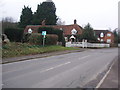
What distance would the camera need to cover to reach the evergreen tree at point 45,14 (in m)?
61.3

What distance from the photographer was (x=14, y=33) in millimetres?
26781

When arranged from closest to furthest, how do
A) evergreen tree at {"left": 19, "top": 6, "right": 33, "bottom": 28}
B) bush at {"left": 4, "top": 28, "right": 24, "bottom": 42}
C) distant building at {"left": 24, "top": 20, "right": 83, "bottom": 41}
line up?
1. bush at {"left": 4, "top": 28, "right": 24, "bottom": 42}
2. distant building at {"left": 24, "top": 20, "right": 83, "bottom": 41}
3. evergreen tree at {"left": 19, "top": 6, "right": 33, "bottom": 28}

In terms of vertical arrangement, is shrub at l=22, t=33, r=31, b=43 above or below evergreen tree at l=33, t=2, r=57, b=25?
below

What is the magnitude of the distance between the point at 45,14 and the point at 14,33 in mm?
Result: 35280

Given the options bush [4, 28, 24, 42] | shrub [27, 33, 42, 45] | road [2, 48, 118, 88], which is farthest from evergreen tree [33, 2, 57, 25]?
road [2, 48, 118, 88]

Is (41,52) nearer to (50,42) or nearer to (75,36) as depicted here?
(50,42)

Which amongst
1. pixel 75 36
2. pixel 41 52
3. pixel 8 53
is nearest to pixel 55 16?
pixel 75 36

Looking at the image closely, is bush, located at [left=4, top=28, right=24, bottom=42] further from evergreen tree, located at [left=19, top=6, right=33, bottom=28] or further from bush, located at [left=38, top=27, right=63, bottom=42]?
evergreen tree, located at [left=19, top=6, right=33, bottom=28]

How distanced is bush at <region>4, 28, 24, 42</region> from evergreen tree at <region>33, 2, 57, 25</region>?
3425 centimetres

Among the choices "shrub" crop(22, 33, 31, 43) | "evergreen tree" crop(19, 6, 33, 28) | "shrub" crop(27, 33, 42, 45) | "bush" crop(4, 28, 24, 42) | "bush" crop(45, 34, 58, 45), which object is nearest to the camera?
"shrub" crop(27, 33, 42, 45)

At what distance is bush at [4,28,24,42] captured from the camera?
2648 centimetres

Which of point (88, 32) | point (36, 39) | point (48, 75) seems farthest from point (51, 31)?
point (48, 75)

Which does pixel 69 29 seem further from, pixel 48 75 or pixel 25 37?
pixel 48 75

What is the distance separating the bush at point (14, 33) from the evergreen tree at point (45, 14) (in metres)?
34.2
